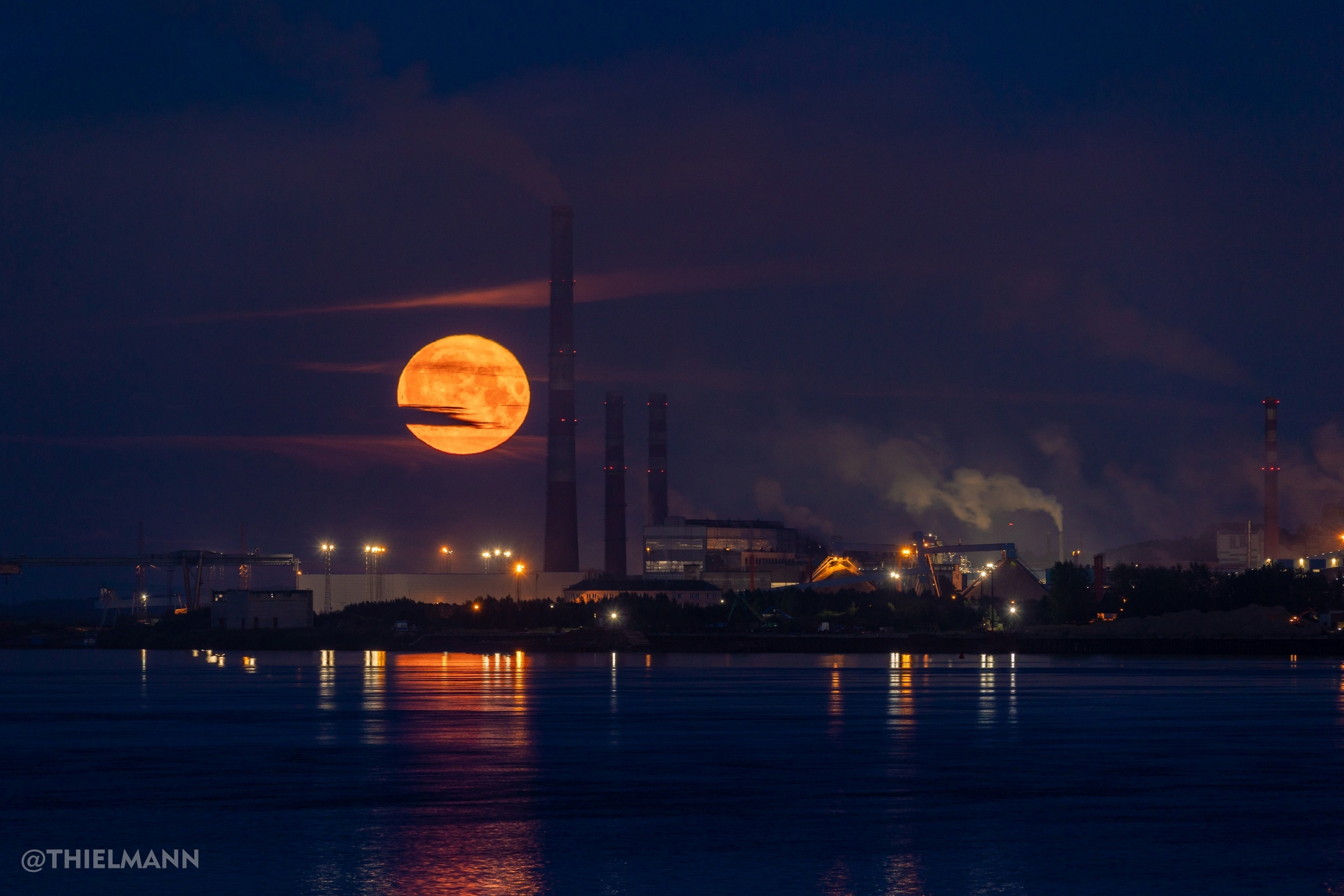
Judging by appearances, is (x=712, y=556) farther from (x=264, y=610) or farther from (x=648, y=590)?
(x=264, y=610)

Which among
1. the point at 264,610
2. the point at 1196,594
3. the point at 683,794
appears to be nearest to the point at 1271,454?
the point at 1196,594

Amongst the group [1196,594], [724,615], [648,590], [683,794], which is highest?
[648,590]

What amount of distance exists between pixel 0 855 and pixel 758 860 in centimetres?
1091

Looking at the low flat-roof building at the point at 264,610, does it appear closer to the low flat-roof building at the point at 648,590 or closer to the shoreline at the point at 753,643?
the shoreline at the point at 753,643

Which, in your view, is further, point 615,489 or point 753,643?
point 615,489

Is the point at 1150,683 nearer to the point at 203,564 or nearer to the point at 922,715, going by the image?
the point at 922,715

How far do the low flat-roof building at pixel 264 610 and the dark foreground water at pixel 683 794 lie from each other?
9128cm

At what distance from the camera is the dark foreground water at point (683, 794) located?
67.1 feet

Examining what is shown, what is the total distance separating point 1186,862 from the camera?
70.1 feet

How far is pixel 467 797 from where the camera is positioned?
2783 cm

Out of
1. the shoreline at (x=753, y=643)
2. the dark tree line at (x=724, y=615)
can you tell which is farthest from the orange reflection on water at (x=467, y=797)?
the dark tree line at (x=724, y=615)

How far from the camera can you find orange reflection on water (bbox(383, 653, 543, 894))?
2006 centimetres

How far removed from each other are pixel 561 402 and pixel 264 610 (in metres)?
37.2

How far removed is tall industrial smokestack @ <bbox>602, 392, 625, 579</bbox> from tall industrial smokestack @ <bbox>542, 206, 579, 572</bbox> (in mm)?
8850
